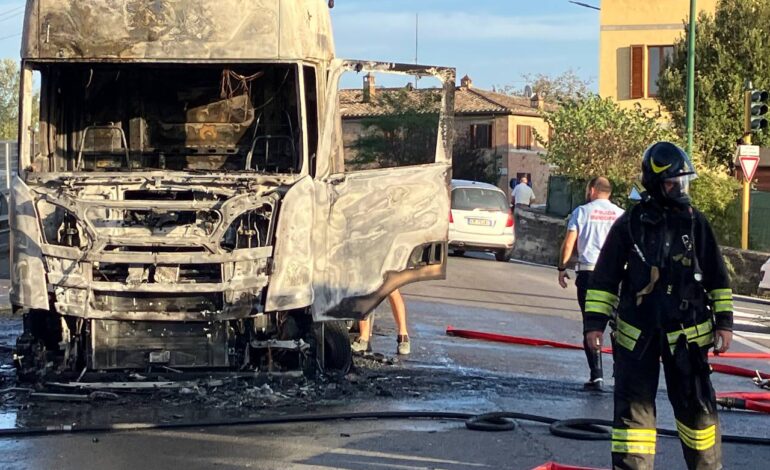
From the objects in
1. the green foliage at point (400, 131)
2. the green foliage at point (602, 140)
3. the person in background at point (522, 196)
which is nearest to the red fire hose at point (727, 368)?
the green foliage at point (400, 131)

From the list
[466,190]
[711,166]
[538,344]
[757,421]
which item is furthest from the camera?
[711,166]

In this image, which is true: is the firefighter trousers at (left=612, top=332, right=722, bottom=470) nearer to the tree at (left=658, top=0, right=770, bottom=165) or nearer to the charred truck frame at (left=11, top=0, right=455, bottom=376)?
the charred truck frame at (left=11, top=0, right=455, bottom=376)

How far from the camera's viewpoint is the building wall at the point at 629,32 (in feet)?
128

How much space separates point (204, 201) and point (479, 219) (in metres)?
15.9

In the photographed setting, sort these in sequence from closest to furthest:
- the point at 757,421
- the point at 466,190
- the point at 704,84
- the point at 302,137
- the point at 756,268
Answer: the point at 757,421 → the point at 302,137 → the point at 756,268 → the point at 466,190 → the point at 704,84

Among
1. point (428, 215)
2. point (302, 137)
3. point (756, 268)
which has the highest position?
point (302, 137)

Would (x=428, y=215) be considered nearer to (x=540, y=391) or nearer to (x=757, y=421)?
(x=540, y=391)

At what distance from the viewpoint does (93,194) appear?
8.25 m

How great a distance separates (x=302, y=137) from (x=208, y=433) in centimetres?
259

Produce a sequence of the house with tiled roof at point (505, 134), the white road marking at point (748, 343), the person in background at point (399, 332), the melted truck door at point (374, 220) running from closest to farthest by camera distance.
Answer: the melted truck door at point (374, 220), the person in background at point (399, 332), the white road marking at point (748, 343), the house with tiled roof at point (505, 134)

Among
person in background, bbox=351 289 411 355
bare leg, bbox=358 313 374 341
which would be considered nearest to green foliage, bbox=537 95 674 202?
person in background, bbox=351 289 411 355

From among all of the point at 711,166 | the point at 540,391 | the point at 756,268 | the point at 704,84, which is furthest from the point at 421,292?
the point at 704,84

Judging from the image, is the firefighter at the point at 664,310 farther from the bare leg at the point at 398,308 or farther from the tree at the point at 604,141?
the tree at the point at 604,141

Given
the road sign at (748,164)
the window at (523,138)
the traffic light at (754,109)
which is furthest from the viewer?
the window at (523,138)
